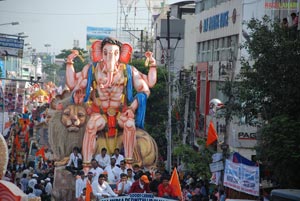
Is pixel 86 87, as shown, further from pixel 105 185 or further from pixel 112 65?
pixel 105 185

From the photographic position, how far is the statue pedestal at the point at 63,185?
82.0 ft

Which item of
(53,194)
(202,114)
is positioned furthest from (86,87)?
(202,114)

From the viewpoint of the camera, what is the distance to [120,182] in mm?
22203

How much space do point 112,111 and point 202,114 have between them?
1491 cm

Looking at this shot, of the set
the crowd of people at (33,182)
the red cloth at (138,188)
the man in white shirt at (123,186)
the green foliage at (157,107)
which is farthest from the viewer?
the green foliage at (157,107)

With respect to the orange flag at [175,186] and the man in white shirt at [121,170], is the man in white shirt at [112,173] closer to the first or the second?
the man in white shirt at [121,170]

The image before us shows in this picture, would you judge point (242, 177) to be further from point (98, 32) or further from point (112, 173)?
point (98, 32)

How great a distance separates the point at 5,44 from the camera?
41.0 meters

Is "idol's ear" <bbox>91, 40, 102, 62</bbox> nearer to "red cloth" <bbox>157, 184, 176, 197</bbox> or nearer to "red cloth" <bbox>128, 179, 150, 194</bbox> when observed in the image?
"red cloth" <bbox>128, 179, 150, 194</bbox>

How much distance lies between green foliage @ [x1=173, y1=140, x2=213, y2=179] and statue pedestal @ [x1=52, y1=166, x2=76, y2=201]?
3.64m

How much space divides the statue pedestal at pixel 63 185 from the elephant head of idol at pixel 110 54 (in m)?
2.52

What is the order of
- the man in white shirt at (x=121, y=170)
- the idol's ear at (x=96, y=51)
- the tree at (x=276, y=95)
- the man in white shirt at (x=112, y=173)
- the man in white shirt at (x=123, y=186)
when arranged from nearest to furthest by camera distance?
the tree at (x=276, y=95)
the man in white shirt at (x=123, y=186)
the man in white shirt at (x=112, y=173)
the man in white shirt at (x=121, y=170)
the idol's ear at (x=96, y=51)

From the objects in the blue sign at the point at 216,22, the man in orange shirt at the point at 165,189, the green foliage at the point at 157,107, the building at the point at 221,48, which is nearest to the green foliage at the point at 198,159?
the building at the point at 221,48

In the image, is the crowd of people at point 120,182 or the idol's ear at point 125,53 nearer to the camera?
the crowd of people at point 120,182
